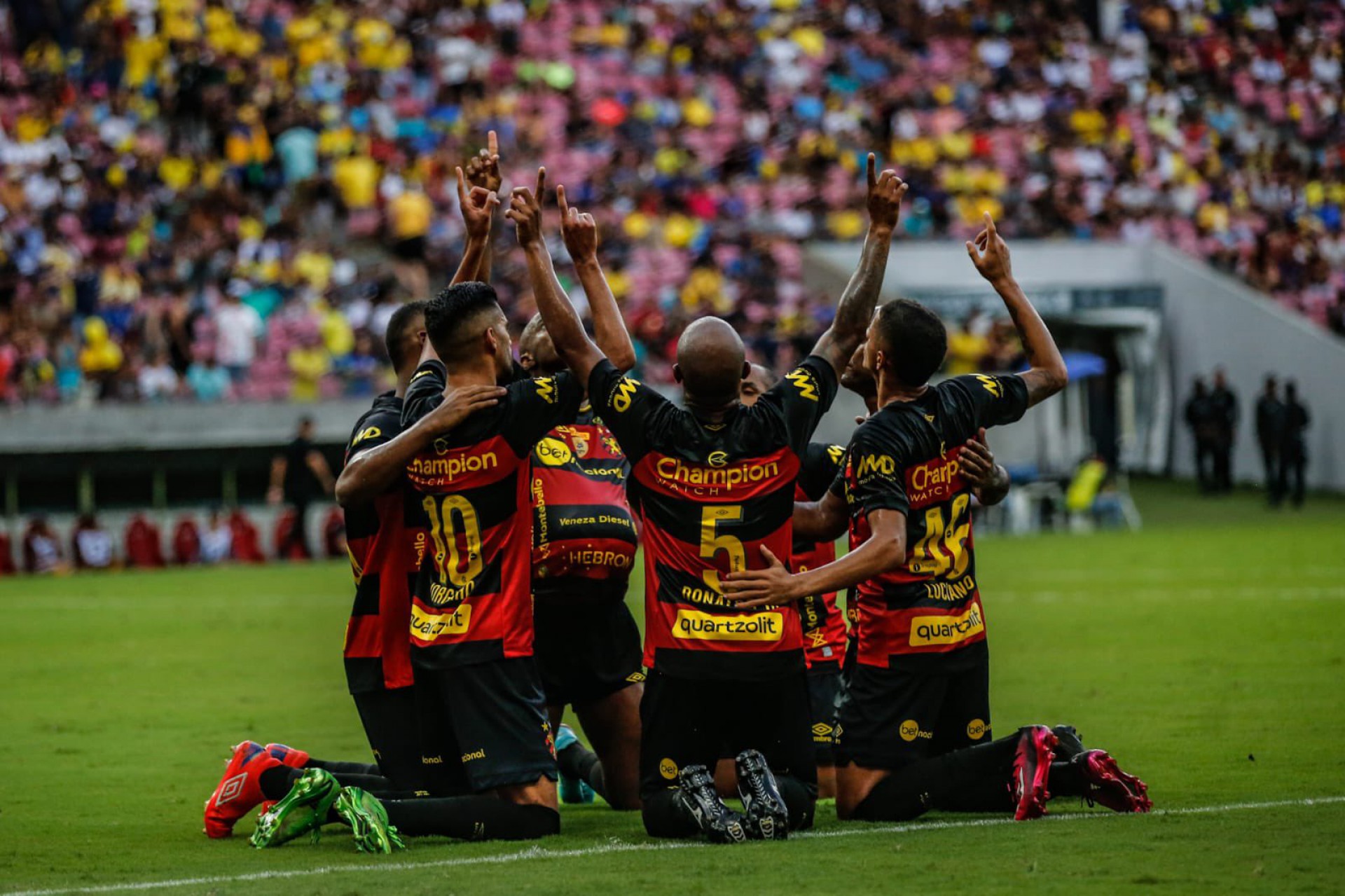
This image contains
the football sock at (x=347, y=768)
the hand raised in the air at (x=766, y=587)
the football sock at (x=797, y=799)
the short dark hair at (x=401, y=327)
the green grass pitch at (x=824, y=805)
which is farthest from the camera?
the short dark hair at (x=401, y=327)

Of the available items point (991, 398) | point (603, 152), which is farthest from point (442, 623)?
point (603, 152)

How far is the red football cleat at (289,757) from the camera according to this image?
815cm

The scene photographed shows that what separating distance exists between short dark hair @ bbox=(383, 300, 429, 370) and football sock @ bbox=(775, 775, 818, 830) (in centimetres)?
Result: 249

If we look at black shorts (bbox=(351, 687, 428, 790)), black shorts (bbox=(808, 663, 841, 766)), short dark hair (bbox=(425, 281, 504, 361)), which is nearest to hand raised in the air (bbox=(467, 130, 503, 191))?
short dark hair (bbox=(425, 281, 504, 361))

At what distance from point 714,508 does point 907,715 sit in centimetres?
127

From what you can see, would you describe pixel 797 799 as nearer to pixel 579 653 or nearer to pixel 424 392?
pixel 579 653

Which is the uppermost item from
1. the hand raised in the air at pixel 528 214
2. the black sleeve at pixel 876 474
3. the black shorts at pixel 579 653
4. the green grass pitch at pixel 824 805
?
the hand raised in the air at pixel 528 214

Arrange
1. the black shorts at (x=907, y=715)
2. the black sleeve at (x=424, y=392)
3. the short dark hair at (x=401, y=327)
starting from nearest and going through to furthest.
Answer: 1. the black sleeve at (x=424, y=392)
2. the black shorts at (x=907, y=715)
3. the short dark hair at (x=401, y=327)

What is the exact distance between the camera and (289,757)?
26.8ft

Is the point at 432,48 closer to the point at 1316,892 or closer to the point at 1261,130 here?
the point at 1261,130

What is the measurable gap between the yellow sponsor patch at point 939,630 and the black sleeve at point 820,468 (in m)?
1.08

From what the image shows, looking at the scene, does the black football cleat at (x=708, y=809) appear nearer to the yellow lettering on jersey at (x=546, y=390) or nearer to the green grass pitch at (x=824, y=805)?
the green grass pitch at (x=824, y=805)

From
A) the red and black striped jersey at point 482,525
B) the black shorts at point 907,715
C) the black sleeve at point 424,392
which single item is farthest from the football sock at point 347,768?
the black shorts at point 907,715

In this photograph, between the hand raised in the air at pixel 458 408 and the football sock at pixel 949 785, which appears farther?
the football sock at pixel 949 785
